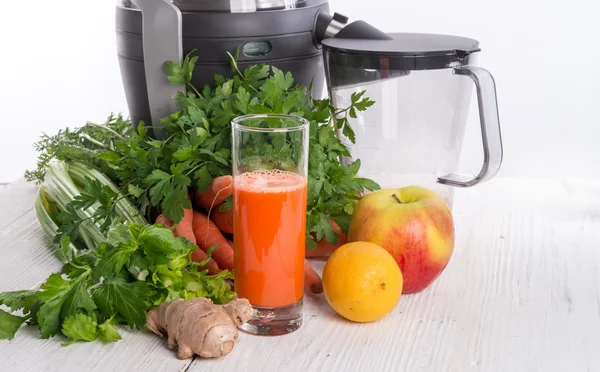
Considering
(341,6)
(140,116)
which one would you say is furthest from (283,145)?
(341,6)

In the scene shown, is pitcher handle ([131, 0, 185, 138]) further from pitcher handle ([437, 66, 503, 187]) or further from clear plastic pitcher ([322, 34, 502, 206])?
pitcher handle ([437, 66, 503, 187])

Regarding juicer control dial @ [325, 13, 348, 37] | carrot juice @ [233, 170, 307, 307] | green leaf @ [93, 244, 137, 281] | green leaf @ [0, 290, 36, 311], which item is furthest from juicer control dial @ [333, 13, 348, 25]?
green leaf @ [0, 290, 36, 311]

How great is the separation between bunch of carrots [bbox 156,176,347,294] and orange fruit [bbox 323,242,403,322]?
112 mm

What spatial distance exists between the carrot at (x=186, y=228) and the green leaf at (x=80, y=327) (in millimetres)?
260

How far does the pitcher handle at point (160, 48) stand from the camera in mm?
1410

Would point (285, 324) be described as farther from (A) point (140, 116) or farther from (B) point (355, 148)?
(A) point (140, 116)

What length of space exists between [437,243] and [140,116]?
663 millimetres

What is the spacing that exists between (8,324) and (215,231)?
0.37 metres

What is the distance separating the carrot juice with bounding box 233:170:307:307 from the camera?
1073mm

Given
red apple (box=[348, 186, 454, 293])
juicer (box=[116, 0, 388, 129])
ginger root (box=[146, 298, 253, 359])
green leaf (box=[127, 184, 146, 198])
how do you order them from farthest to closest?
juicer (box=[116, 0, 388, 129])
green leaf (box=[127, 184, 146, 198])
red apple (box=[348, 186, 454, 293])
ginger root (box=[146, 298, 253, 359])

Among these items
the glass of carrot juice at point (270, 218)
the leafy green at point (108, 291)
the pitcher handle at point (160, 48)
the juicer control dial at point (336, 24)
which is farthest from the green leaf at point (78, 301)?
the juicer control dial at point (336, 24)

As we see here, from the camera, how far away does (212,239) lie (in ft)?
4.33

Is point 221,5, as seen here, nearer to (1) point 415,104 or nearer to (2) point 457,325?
(1) point 415,104

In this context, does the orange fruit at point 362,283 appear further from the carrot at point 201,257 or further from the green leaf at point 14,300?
the green leaf at point 14,300
